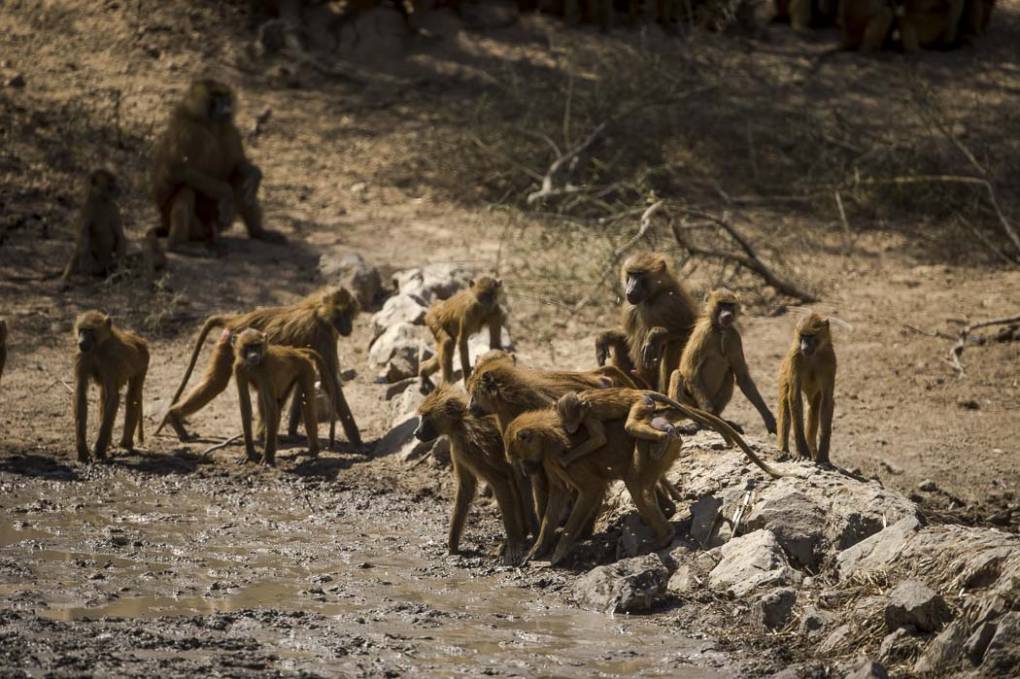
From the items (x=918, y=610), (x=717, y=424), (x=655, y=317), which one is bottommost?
(x=918, y=610)

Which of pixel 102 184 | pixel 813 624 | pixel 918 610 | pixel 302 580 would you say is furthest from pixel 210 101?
pixel 918 610

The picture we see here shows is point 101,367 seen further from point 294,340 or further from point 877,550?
point 877,550

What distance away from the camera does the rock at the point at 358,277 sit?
13.5m

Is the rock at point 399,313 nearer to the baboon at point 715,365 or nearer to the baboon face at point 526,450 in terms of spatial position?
the baboon at point 715,365

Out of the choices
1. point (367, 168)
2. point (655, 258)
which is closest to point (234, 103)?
point (367, 168)

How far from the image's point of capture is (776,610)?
754 cm

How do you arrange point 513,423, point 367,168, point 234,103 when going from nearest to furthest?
1. point 513,423
2. point 234,103
3. point 367,168

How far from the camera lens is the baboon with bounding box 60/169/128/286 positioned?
13477mm

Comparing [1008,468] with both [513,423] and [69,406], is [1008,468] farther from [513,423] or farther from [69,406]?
[69,406]

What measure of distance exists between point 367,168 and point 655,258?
265 inches

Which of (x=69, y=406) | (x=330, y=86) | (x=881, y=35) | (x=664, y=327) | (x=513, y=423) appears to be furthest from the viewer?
(x=881, y=35)

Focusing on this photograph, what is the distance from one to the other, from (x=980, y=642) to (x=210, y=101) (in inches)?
381

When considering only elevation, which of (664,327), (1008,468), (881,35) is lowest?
(1008,468)

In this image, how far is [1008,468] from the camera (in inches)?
410
